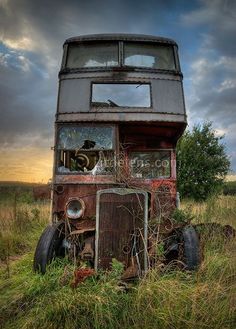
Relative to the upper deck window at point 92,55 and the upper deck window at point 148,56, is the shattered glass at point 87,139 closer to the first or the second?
the upper deck window at point 92,55

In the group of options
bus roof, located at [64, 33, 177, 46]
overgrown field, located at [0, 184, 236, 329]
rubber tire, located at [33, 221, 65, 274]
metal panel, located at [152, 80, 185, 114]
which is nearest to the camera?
overgrown field, located at [0, 184, 236, 329]

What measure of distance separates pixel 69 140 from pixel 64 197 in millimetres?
916

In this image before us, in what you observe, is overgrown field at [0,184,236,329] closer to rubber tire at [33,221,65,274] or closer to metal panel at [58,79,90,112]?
rubber tire at [33,221,65,274]

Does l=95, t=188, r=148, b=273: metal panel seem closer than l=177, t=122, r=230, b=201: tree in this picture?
Yes

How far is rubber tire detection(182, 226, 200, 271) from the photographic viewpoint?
16.9ft

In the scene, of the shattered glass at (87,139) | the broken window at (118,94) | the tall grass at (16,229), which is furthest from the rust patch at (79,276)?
the tall grass at (16,229)

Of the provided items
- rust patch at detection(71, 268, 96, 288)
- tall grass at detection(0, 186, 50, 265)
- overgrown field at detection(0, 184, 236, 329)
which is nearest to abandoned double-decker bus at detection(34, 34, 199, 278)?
overgrown field at detection(0, 184, 236, 329)

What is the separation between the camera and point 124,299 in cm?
446

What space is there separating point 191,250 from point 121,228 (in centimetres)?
94

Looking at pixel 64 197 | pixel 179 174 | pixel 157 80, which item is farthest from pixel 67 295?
pixel 179 174

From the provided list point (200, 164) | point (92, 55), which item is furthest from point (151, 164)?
point (200, 164)

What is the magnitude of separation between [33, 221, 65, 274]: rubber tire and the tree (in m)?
19.3

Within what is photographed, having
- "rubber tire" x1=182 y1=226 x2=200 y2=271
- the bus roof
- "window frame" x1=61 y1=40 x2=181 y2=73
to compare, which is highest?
the bus roof

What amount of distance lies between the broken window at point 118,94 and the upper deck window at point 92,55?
0.41 meters
